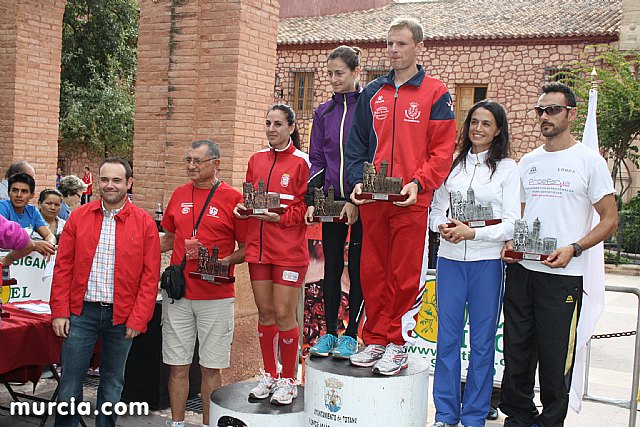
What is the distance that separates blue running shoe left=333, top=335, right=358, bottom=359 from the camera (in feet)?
16.0

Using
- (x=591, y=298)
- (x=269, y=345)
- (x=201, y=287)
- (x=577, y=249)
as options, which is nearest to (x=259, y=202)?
(x=201, y=287)

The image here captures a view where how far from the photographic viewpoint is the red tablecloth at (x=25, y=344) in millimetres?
5480

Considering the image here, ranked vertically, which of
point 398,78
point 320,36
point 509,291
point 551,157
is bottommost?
point 509,291

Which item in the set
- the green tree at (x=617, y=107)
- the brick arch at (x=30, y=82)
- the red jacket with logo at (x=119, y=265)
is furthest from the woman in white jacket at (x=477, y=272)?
the green tree at (x=617, y=107)

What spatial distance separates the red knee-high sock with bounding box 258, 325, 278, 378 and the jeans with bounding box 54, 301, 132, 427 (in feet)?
3.22

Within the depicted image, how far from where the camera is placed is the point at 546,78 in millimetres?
27047

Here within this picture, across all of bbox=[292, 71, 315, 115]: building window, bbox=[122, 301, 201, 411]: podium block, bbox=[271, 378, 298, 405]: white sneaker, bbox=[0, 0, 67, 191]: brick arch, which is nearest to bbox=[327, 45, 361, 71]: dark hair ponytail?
bbox=[271, 378, 298, 405]: white sneaker

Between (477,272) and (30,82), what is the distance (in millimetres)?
9633

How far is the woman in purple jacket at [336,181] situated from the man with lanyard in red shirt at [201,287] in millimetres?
731

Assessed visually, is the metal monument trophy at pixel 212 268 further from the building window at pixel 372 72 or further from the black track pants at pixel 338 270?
the building window at pixel 372 72

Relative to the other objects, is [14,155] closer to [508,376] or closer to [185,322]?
[185,322]

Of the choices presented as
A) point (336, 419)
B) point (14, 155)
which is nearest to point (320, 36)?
point (14, 155)

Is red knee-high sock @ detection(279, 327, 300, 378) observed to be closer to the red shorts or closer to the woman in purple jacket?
the woman in purple jacket

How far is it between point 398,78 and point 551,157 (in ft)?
3.88
